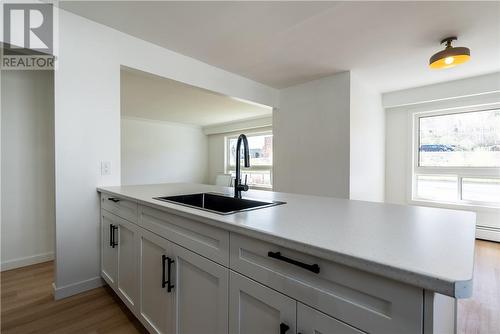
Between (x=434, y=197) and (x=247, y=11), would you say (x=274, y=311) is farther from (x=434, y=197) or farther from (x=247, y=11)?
(x=434, y=197)

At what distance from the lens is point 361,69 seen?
9.64 ft

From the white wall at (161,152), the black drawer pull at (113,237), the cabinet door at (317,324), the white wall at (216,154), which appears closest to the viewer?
the cabinet door at (317,324)

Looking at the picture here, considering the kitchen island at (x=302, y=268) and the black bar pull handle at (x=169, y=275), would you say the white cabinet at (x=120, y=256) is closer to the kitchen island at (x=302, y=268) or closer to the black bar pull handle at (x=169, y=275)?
the kitchen island at (x=302, y=268)

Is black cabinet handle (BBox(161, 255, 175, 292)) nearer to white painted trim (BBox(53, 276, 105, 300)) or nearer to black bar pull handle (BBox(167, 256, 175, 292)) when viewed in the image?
black bar pull handle (BBox(167, 256, 175, 292))

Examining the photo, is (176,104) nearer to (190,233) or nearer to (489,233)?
(190,233)

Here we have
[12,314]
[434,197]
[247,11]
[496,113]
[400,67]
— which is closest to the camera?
[12,314]

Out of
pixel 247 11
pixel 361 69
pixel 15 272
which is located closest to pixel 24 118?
pixel 15 272

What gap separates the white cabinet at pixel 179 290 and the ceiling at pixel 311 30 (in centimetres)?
175

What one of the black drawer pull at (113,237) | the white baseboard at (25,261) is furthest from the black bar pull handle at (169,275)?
the white baseboard at (25,261)

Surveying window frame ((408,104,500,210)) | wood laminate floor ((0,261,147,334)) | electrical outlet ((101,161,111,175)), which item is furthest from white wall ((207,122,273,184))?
wood laminate floor ((0,261,147,334))

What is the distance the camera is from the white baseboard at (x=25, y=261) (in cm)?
237

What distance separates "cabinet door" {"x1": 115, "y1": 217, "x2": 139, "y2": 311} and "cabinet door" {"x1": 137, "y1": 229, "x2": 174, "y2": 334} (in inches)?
3.0

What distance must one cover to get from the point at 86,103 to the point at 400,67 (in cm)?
345

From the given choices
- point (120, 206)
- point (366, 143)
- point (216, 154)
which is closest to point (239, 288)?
point (120, 206)
